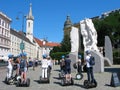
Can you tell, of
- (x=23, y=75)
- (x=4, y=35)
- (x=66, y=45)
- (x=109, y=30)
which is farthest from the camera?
(x=4, y=35)

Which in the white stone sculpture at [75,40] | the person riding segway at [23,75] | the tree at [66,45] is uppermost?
the tree at [66,45]

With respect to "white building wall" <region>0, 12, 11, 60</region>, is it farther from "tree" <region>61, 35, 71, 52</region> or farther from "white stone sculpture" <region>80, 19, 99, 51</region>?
"white stone sculpture" <region>80, 19, 99, 51</region>

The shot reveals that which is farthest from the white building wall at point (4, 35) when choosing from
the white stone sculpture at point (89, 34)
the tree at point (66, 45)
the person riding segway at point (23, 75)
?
the person riding segway at point (23, 75)

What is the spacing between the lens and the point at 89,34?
1158 inches

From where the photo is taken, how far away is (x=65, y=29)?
138750 mm

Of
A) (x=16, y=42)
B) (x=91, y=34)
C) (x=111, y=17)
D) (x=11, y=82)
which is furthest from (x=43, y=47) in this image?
(x=11, y=82)

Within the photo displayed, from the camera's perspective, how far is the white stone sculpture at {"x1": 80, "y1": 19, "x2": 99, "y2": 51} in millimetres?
29011

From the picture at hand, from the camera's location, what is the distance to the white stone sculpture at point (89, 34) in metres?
29.0

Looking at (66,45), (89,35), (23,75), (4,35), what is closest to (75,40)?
(89,35)

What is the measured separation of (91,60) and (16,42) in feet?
345

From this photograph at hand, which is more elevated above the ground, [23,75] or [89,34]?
[89,34]

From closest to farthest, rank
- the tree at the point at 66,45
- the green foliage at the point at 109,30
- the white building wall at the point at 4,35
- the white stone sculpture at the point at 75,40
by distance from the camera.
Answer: the white stone sculpture at the point at 75,40 < the green foliage at the point at 109,30 < the tree at the point at 66,45 < the white building wall at the point at 4,35

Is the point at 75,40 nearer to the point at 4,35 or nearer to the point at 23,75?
the point at 23,75

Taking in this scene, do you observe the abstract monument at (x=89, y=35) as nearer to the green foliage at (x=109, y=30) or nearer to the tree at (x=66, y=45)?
the green foliage at (x=109, y=30)
